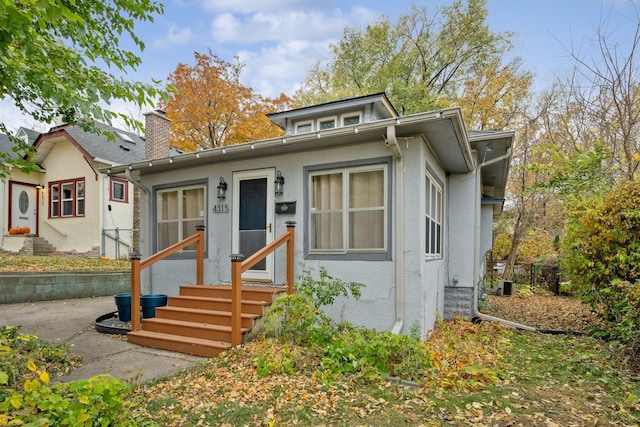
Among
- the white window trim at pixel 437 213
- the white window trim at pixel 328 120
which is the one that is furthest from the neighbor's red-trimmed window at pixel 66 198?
the white window trim at pixel 437 213

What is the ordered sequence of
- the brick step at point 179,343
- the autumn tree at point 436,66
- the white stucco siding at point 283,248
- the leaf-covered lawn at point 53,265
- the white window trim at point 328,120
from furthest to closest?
1. the autumn tree at point 436,66
2. the leaf-covered lawn at point 53,265
3. the white window trim at point 328,120
4. the white stucco siding at point 283,248
5. the brick step at point 179,343

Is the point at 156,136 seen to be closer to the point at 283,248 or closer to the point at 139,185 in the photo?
the point at 139,185

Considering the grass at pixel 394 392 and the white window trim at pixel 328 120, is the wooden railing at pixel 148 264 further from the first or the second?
the white window trim at pixel 328 120

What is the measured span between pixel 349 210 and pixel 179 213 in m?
3.63

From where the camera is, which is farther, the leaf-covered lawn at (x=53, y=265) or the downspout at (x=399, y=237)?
Answer: the leaf-covered lawn at (x=53, y=265)

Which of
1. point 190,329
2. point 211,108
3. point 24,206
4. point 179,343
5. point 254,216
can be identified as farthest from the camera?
point 211,108

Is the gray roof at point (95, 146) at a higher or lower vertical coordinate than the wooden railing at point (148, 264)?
higher

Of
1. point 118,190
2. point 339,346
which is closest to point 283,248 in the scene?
point 339,346

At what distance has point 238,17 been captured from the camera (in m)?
13.4

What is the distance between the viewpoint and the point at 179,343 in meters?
4.90

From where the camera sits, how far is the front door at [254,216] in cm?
622

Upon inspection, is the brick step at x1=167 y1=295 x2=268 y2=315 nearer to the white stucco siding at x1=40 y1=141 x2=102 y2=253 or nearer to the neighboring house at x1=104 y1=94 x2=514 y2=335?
the neighboring house at x1=104 y1=94 x2=514 y2=335

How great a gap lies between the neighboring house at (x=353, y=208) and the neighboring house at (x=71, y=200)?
8.03 metres

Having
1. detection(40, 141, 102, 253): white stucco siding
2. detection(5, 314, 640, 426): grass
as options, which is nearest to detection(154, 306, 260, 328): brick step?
detection(5, 314, 640, 426): grass
